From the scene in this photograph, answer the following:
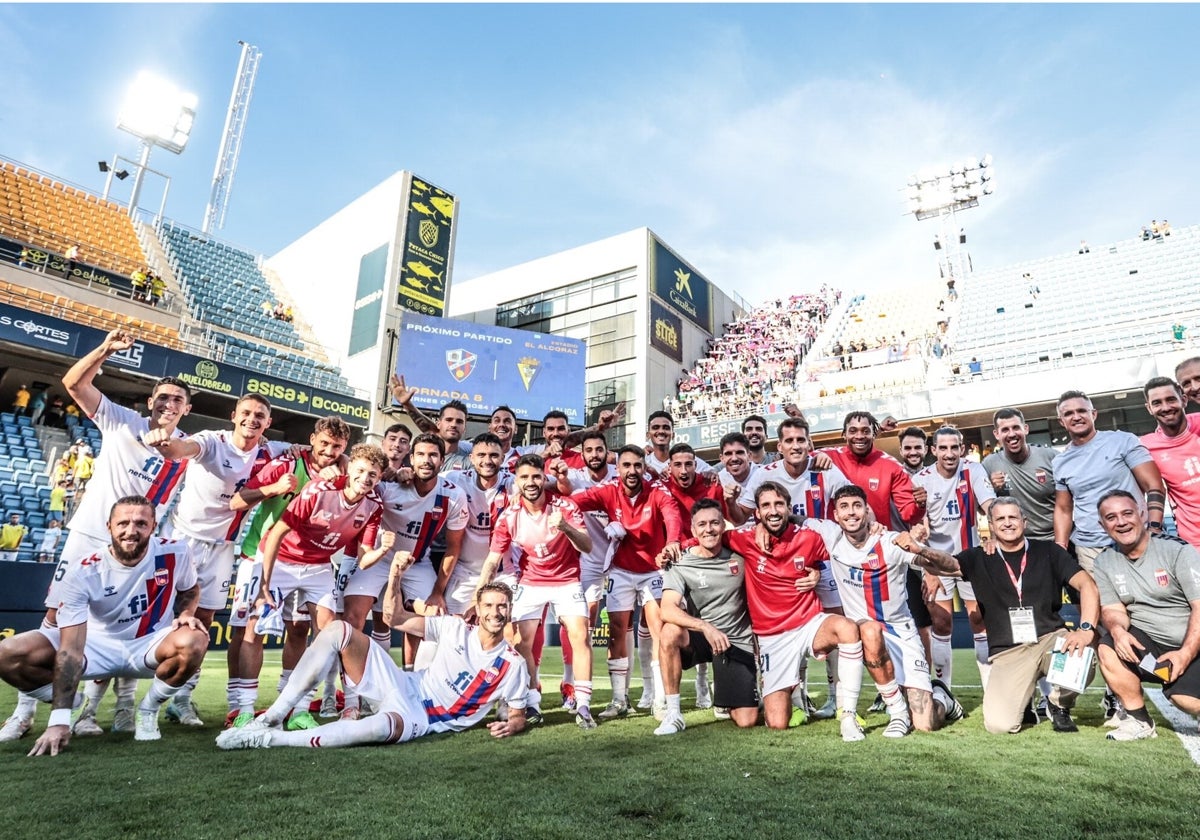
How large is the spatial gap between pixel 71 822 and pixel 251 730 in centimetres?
136


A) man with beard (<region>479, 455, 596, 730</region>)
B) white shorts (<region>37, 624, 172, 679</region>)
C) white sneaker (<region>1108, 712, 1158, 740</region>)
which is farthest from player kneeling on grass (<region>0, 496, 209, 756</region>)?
white sneaker (<region>1108, 712, 1158, 740</region>)

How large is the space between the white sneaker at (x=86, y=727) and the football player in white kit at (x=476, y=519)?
2606 millimetres

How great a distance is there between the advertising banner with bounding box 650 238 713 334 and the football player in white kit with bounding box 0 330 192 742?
25.0 m

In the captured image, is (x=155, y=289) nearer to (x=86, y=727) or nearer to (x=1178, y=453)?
(x=86, y=727)

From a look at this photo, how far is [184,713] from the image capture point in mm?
5098

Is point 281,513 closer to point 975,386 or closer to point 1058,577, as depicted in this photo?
point 1058,577

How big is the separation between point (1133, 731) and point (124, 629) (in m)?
6.31

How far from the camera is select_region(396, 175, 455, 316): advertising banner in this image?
84.1 feet

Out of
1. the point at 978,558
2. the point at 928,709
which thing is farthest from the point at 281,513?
the point at 978,558

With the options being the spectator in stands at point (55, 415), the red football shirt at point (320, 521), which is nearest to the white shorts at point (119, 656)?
the red football shirt at point (320, 521)

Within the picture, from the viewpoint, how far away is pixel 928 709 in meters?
4.52

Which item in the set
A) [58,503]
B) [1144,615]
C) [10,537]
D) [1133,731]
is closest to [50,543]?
[10,537]

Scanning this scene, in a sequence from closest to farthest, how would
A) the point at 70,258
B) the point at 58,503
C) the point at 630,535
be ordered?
1. the point at 630,535
2. the point at 58,503
3. the point at 70,258

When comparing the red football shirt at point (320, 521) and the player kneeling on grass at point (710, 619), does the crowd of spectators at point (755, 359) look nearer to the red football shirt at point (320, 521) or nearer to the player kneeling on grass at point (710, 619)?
the player kneeling on grass at point (710, 619)
